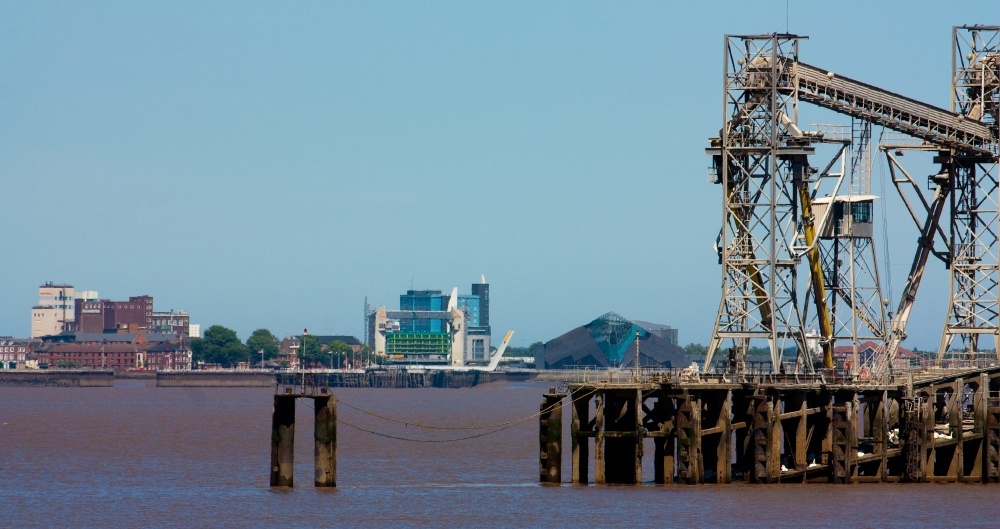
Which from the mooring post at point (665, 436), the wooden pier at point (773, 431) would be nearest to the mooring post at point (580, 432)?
the wooden pier at point (773, 431)

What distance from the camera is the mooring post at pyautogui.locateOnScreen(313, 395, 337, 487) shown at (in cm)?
5691

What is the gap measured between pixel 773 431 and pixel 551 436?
856 cm

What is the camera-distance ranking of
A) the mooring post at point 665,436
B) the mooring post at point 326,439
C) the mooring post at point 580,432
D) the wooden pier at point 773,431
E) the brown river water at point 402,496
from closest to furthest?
the brown river water at point 402,496 < the mooring post at point 326,439 < the mooring post at point 665,436 < the wooden pier at point 773,431 < the mooring post at point 580,432

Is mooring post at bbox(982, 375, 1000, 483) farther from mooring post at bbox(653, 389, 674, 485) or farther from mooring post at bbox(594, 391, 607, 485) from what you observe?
mooring post at bbox(594, 391, 607, 485)

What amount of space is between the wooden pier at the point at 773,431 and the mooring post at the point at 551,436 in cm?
5

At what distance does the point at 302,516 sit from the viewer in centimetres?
5394

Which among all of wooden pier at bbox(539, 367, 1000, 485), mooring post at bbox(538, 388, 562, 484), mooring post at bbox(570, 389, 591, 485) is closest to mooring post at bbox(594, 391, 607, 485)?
wooden pier at bbox(539, 367, 1000, 485)

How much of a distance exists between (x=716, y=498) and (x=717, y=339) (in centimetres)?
1057

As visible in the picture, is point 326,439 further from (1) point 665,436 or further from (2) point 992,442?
(2) point 992,442

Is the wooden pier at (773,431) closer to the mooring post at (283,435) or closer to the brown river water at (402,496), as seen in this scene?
the brown river water at (402,496)

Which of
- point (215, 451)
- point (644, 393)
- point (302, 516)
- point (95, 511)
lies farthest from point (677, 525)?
point (215, 451)

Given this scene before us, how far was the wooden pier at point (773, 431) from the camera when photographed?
5766 cm

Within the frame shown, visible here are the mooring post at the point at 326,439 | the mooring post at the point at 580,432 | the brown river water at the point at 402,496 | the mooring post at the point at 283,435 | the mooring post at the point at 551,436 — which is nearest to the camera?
the brown river water at the point at 402,496

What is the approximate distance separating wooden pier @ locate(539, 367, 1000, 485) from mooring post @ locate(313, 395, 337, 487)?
799cm
